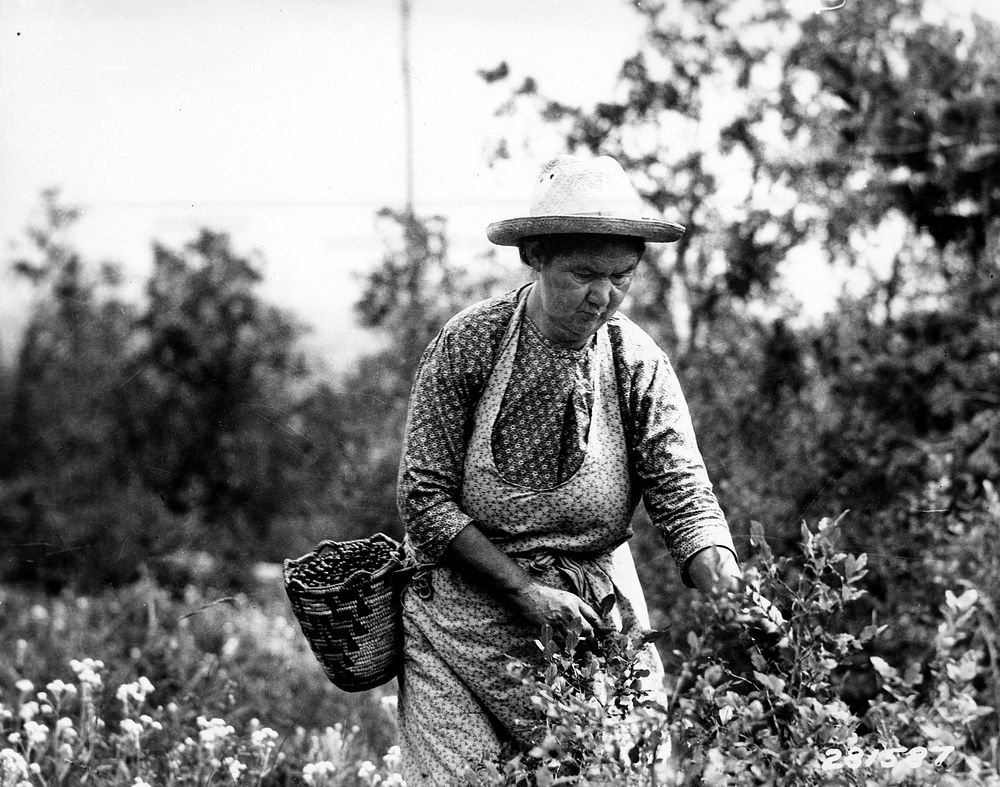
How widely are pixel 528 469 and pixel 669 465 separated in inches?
12.6

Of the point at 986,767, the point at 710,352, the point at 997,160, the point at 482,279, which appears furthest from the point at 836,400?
the point at 986,767

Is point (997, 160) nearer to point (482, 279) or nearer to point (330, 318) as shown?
point (482, 279)

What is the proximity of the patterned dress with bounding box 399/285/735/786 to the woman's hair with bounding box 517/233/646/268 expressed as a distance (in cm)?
→ 19

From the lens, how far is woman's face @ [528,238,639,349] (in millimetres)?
2842

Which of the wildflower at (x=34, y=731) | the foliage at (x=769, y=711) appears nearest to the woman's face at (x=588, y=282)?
the foliage at (x=769, y=711)

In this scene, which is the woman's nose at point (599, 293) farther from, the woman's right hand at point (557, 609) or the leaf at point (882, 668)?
the leaf at point (882, 668)

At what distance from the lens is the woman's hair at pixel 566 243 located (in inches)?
112

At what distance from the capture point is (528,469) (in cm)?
299

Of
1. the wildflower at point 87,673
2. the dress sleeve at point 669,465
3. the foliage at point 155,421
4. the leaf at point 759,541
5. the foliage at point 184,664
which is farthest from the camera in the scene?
the foliage at point 155,421

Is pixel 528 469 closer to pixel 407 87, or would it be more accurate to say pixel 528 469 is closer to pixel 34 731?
→ pixel 34 731

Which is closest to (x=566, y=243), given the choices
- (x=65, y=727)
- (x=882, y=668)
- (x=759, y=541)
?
(x=759, y=541)

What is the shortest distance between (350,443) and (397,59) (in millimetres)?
2224

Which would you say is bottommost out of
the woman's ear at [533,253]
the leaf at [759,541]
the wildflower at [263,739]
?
the wildflower at [263,739]

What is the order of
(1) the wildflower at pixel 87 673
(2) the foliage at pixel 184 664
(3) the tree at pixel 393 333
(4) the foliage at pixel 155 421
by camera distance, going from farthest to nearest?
(4) the foliage at pixel 155 421 → (3) the tree at pixel 393 333 → (2) the foliage at pixel 184 664 → (1) the wildflower at pixel 87 673
